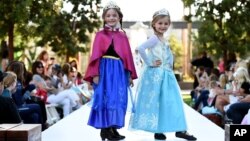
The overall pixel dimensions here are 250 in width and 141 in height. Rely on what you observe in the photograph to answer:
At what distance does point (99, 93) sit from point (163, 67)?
0.67 metres

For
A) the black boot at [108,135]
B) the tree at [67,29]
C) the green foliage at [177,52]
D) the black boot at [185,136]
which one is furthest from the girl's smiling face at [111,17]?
the green foliage at [177,52]

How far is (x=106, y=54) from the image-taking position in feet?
19.4

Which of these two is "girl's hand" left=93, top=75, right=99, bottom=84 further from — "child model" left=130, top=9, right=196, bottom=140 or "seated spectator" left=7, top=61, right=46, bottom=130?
"seated spectator" left=7, top=61, right=46, bottom=130

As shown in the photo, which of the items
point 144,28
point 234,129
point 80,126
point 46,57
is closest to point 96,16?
point 144,28

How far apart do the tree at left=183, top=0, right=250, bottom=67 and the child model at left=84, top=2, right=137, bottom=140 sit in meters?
10.5

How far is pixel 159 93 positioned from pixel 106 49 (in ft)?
2.14

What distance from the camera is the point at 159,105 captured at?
5.93 meters

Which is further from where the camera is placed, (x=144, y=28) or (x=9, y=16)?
(x=144, y=28)

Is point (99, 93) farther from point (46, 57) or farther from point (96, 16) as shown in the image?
point (96, 16)

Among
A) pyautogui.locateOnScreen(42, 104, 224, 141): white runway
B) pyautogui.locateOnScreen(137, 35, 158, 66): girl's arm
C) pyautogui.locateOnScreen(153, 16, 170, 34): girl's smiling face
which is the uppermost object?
pyautogui.locateOnScreen(153, 16, 170, 34): girl's smiling face

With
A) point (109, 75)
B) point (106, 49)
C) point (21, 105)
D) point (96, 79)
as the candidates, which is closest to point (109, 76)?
point (109, 75)

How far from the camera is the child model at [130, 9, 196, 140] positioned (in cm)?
586

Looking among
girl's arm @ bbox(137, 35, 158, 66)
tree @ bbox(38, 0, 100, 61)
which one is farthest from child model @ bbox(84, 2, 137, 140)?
tree @ bbox(38, 0, 100, 61)

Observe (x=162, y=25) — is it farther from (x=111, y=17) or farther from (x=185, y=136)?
(x=185, y=136)
